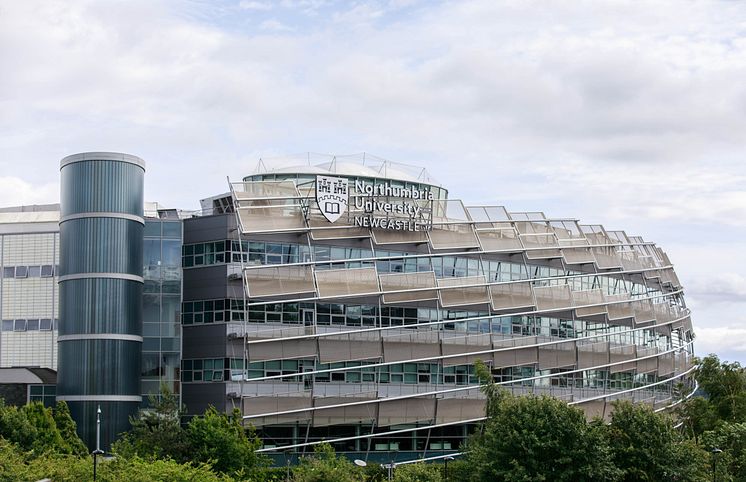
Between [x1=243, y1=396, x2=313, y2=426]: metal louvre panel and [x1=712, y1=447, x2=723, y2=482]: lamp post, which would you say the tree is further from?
[x1=243, y1=396, x2=313, y2=426]: metal louvre panel

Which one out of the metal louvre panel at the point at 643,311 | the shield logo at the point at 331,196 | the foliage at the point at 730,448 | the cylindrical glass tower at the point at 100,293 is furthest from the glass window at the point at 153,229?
the metal louvre panel at the point at 643,311

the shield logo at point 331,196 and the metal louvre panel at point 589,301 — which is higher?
the shield logo at point 331,196

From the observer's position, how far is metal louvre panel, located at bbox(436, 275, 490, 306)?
78.8m

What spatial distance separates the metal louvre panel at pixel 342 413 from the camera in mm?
74250

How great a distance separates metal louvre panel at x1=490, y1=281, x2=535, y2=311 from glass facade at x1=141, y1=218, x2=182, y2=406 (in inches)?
928

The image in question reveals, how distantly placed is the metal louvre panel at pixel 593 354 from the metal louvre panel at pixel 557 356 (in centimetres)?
105

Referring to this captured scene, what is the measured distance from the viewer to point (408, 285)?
77562mm

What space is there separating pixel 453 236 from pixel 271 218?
48.4 ft

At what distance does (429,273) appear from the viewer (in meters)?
78.6

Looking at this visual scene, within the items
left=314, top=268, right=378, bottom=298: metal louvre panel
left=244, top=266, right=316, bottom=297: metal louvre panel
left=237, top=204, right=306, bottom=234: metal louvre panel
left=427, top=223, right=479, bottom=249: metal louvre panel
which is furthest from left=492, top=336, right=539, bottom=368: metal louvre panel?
left=237, top=204, right=306, bottom=234: metal louvre panel

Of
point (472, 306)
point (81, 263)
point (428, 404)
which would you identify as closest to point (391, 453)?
point (428, 404)

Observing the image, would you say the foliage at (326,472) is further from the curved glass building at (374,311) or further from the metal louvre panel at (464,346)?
the metal louvre panel at (464,346)

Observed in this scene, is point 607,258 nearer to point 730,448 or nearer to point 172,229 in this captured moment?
point 730,448

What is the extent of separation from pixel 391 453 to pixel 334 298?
12.6 metres
